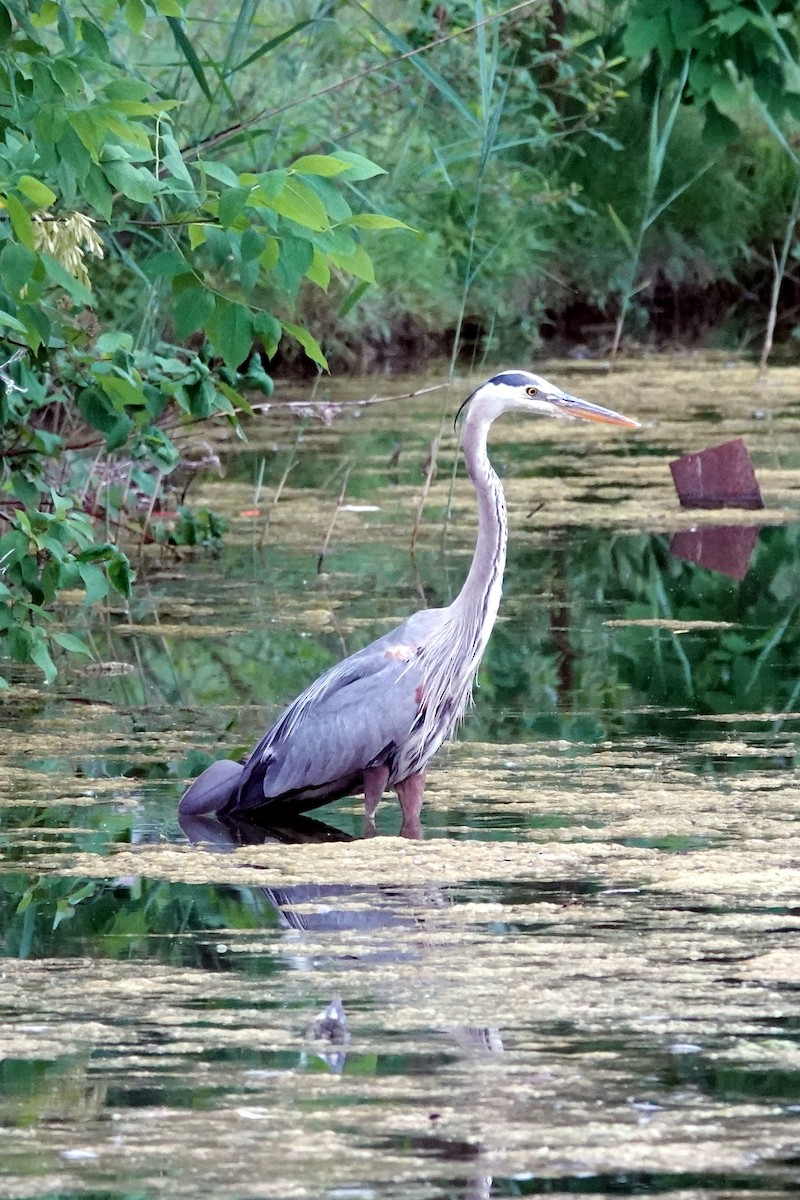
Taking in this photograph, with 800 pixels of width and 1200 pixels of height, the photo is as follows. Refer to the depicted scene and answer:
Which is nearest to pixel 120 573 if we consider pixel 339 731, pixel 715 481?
pixel 339 731

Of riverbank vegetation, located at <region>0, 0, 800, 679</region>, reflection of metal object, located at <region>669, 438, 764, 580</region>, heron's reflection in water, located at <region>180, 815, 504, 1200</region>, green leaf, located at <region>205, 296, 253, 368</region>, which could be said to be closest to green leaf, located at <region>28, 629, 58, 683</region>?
riverbank vegetation, located at <region>0, 0, 800, 679</region>

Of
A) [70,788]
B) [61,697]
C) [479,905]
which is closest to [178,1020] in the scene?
[479,905]

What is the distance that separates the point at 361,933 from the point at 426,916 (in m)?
0.15

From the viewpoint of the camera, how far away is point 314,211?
14.2 ft

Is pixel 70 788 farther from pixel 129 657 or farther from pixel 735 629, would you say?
pixel 735 629

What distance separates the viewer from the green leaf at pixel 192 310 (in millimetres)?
4727

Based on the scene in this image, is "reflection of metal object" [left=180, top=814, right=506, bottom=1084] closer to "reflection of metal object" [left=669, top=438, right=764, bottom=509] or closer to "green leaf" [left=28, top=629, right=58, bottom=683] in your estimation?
"green leaf" [left=28, top=629, right=58, bottom=683]

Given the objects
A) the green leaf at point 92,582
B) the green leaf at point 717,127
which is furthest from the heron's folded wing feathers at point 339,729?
the green leaf at point 717,127

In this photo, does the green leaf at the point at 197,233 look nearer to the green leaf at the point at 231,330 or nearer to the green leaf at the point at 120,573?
the green leaf at the point at 231,330

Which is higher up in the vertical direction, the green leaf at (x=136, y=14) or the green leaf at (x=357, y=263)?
the green leaf at (x=136, y=14)

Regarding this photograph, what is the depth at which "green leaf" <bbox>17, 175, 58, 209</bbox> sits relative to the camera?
4.34 m

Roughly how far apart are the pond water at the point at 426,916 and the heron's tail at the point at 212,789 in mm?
63

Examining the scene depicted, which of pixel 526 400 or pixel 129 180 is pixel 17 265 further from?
pixel 526 400

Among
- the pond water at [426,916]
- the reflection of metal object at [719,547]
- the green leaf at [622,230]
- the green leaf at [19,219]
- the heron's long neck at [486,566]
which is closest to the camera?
the pond water at [426,916]
